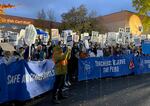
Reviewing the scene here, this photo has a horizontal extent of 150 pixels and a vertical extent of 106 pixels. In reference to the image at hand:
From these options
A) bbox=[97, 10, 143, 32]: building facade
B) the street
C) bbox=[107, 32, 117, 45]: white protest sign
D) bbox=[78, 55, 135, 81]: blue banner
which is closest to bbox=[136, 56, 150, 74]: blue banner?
bbox=[78, 55, 135, 81]: blue banner

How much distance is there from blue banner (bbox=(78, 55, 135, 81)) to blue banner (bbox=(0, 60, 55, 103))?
492 centimetres

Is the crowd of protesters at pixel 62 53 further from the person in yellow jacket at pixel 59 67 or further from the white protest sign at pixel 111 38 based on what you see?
the white protest sign at pixel 111 38

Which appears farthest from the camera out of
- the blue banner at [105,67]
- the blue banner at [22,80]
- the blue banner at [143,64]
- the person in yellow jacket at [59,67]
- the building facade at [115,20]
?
the building facade at [115,20]

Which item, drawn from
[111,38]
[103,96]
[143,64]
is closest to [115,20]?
[111,38]

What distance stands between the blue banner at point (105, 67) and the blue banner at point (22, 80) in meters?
4.92

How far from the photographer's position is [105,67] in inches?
763

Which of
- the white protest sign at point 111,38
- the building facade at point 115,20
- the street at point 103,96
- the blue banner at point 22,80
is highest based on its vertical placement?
the building facade at point 115,20

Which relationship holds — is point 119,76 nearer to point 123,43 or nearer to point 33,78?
point 33,78

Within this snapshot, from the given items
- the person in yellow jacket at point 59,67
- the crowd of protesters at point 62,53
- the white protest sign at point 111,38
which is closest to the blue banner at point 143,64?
the crowd of protesters at point 62,53

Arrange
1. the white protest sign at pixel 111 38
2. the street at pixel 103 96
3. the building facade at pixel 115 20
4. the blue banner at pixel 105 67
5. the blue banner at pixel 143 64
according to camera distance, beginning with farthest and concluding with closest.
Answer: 1. the building facade at pixel 115 20
2. the white protest sign at pixel 111 38
3. the blue banner at pixel 143 64
4. the blue banner at pixel 105 67
5. the street at pixel 103 96

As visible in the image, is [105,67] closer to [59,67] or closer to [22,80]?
[59,67]

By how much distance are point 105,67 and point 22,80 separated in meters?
9.35

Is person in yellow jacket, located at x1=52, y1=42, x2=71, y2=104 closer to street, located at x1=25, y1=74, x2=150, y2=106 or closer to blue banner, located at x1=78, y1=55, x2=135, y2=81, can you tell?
street, located at x1=25, y1=74, x2=150, y2=106

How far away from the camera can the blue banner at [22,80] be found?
31.8ft
